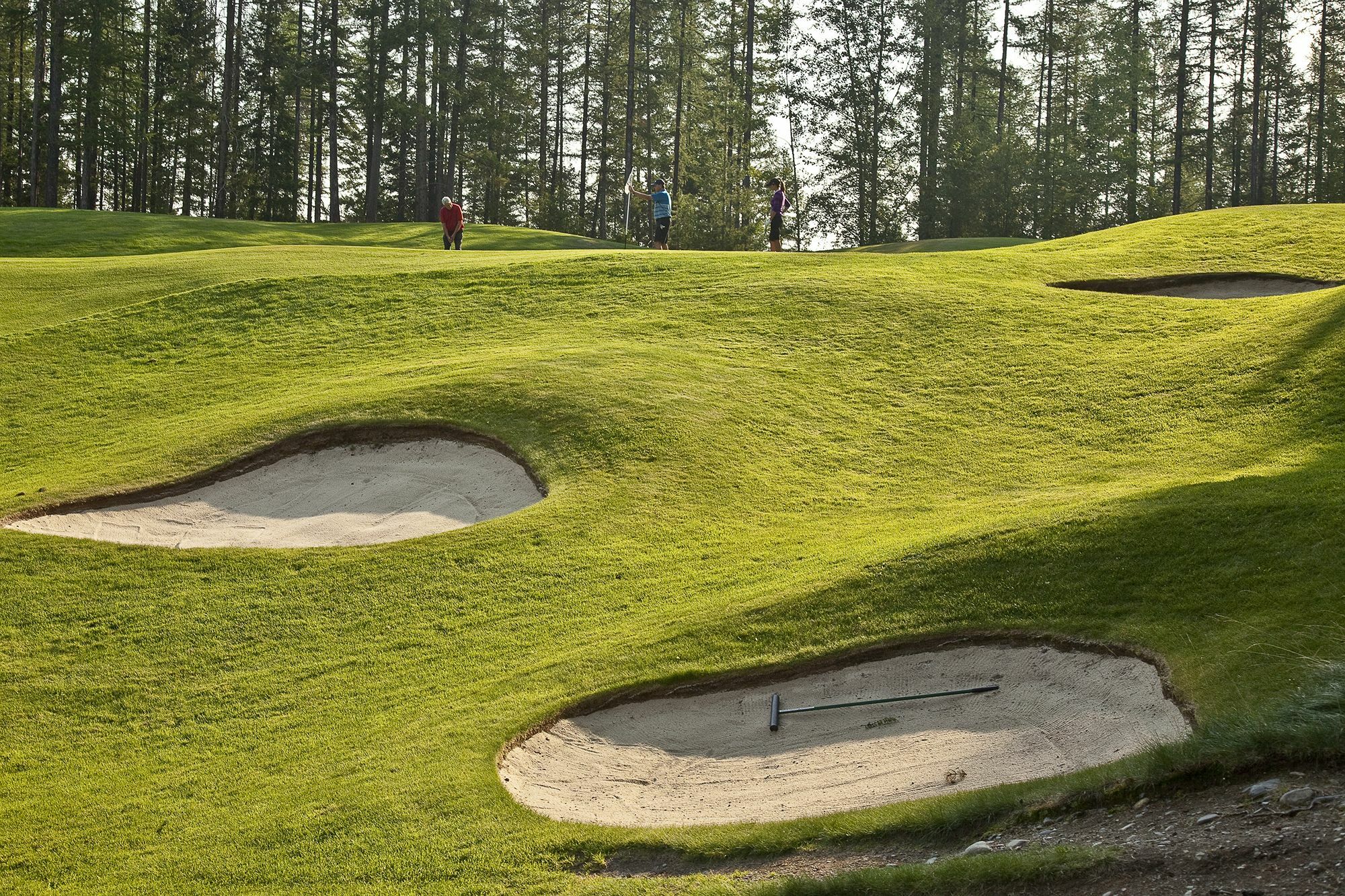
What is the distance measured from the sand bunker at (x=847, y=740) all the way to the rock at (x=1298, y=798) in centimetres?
140

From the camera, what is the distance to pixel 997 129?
181 ft

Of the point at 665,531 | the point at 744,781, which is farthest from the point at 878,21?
the point at 744,781

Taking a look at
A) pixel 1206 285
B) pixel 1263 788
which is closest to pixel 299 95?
pixel 1206 285

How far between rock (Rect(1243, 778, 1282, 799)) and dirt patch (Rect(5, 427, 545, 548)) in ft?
30.1

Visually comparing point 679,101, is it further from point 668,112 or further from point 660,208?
point 660,208

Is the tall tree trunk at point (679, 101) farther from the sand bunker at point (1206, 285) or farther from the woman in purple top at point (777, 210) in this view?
the sand bunker at point (1206, 285)

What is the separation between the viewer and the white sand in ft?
43.7

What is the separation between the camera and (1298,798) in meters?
5.91

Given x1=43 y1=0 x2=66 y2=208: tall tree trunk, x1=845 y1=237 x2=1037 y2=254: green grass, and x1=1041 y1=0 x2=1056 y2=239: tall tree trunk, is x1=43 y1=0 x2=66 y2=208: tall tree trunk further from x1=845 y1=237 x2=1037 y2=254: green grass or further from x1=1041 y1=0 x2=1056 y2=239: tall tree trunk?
x1=1041 y1=0 x2=1056 y2=239: tall tree trunk

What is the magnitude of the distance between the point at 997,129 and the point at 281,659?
171ft

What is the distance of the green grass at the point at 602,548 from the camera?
796 centimetres

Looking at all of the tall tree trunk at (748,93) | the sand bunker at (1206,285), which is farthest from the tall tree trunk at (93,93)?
the sand bunker at (1206,285)

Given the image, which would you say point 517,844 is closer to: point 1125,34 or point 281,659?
point 281,659

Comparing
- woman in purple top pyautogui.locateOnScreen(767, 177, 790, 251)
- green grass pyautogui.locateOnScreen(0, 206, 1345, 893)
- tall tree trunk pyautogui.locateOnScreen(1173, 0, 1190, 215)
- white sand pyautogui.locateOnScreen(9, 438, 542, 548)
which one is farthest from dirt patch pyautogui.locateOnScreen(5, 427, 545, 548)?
tall tree trunk pyautogui.locateOnScreen(1173, 0, 1190, 215)
